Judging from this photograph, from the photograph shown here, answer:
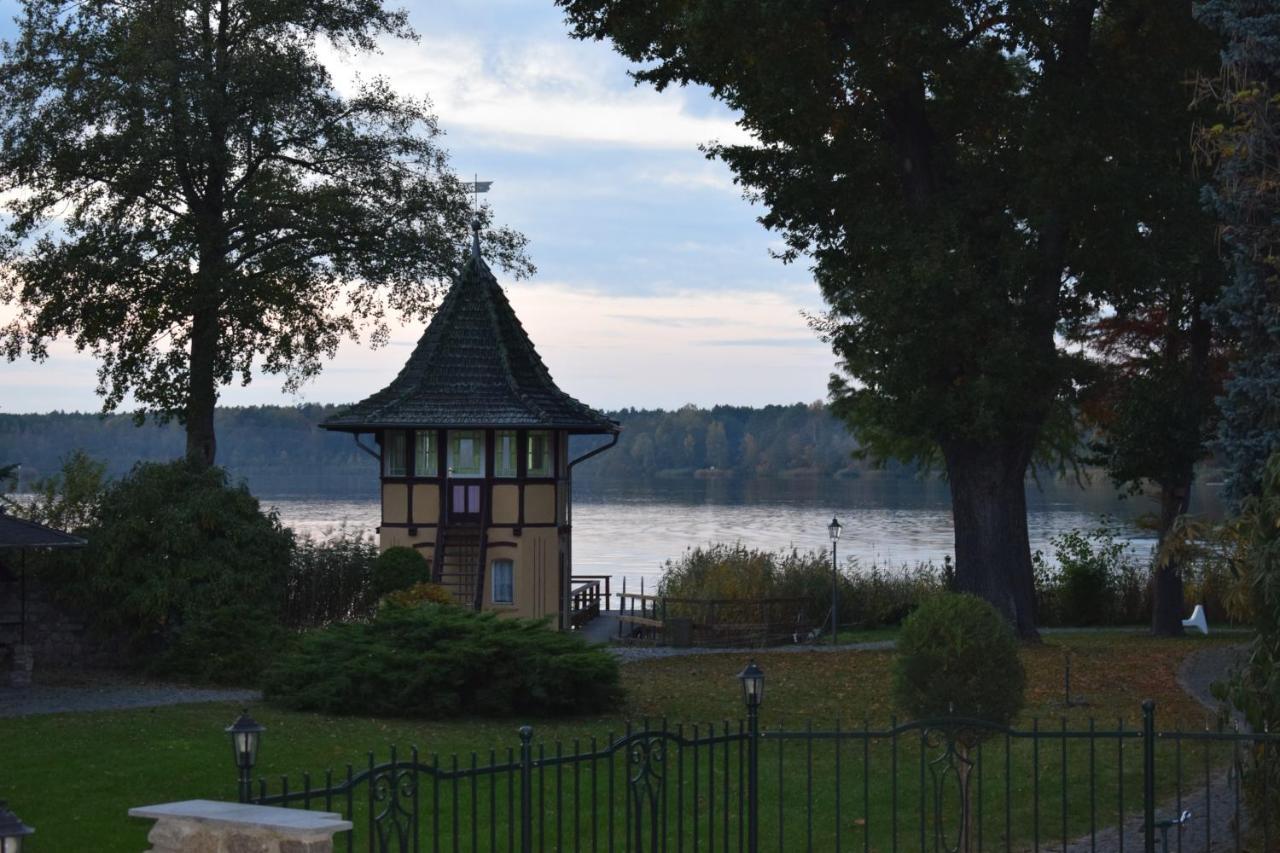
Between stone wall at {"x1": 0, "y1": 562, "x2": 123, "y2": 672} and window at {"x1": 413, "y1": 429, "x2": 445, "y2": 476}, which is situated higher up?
window at {"x1": 413, "y1": 429, "x2": 445, "y2": 476}

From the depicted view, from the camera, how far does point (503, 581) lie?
108ft

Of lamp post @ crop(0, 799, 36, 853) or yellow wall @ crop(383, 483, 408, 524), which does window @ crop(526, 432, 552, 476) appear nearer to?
yellow wall @ crop(383, 483, 408, 524)

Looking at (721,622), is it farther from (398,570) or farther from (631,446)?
(631,446)

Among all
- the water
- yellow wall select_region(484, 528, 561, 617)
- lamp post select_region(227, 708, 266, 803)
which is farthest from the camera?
the water

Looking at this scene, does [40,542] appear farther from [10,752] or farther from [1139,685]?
[1139,685]

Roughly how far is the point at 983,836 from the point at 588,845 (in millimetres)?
3420

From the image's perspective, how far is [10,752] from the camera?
16.5 m

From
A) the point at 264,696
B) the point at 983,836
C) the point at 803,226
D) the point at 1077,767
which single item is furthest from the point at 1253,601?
the point at 803,226

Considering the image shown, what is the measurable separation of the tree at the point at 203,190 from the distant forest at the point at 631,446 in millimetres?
53109

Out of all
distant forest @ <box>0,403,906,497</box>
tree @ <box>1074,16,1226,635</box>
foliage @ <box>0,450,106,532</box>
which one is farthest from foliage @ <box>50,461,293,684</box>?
distant forest @ <box>0,403,906,497</box>

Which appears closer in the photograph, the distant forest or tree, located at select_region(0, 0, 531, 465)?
tree, located at select_region(0, 0, 531, 465)

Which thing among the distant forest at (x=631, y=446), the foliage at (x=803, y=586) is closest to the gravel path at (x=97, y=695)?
the foliage at (x=803, y=586)

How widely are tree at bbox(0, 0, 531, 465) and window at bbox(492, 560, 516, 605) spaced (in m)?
6.40

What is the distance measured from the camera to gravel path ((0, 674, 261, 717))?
814 inches
